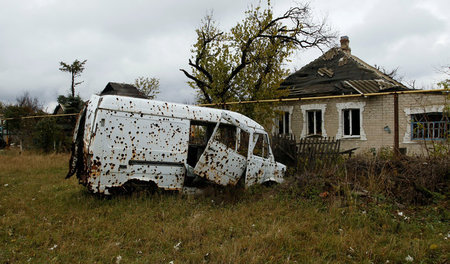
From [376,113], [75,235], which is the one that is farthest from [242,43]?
[75,235]

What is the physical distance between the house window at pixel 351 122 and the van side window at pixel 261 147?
7690 millimetres

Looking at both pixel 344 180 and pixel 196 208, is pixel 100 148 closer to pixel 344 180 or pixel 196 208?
pixel 196 208

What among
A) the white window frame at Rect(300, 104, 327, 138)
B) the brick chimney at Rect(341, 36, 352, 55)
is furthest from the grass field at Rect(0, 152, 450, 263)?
the brick chimney at Rect(341, 36, 352, 55)

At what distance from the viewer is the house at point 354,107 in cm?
1184

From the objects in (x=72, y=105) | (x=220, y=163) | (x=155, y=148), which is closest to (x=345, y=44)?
(x=220, y=163)

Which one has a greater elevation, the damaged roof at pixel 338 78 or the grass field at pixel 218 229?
the damaged roof at pixel 338 78

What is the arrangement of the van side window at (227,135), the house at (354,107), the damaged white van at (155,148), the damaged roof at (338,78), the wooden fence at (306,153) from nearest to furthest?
the damaged white van at (155,148), the van side window at (227,135), the wooden fence at (306,153), the house at (354,107), the damaged roof at (338,78)

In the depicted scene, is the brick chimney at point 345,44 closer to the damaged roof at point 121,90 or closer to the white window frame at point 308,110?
the white window frame at point 308,110

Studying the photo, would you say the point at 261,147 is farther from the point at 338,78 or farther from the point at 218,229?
the point at 338,78

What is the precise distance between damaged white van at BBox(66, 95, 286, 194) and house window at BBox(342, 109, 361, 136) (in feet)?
26.3

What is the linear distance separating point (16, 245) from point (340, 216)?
5.15 metres

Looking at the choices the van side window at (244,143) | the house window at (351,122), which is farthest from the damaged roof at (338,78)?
the van side window at (244,143)

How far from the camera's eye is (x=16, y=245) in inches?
168

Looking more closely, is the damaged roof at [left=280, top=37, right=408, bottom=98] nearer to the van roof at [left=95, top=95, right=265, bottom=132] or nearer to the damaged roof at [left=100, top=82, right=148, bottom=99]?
the van roof at [left=95, top=95, right=265, bottom=132]
